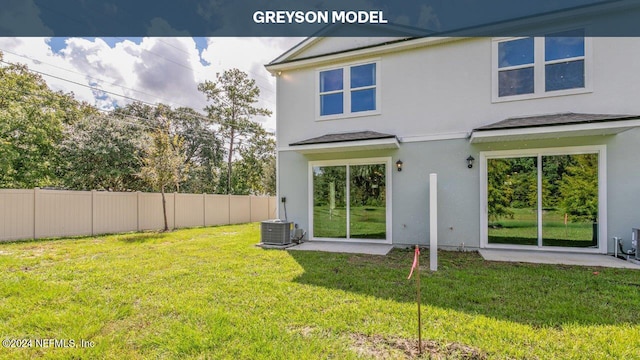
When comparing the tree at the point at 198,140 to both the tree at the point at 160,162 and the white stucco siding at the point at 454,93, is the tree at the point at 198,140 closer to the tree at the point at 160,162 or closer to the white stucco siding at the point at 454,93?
the tree at the point at 160,162

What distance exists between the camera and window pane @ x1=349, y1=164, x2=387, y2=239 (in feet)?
28.7

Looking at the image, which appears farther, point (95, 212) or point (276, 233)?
point (95, 212)

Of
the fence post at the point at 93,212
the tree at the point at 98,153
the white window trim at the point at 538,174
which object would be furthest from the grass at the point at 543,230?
the tree at the point at 98,153

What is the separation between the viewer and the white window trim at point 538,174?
22.6 ft

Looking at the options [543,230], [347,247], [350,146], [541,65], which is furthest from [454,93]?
[347,247]

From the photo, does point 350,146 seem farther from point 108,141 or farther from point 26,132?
point 26,132

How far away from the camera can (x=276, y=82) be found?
10039mm

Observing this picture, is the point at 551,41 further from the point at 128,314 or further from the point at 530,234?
the point at 128,314

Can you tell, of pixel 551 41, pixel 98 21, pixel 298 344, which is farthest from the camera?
pixel 98 21

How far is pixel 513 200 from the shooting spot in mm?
7629

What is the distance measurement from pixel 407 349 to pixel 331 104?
299 inches

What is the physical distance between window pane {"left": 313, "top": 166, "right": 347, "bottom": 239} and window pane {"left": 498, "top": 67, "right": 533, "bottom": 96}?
185 inches

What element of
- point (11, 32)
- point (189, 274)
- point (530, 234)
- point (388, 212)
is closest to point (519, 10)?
point (530, 234)

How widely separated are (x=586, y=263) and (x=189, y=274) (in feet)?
26.5
